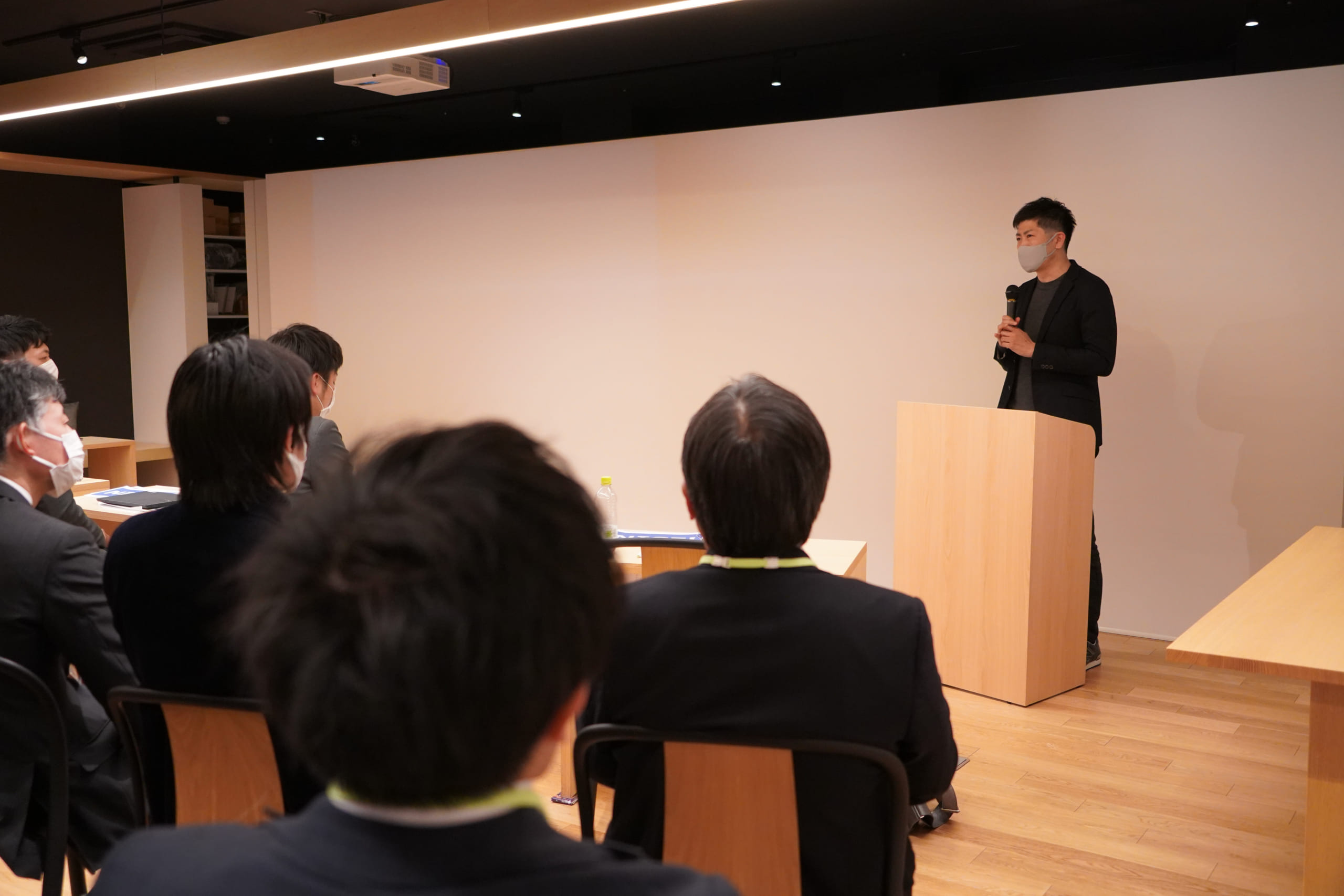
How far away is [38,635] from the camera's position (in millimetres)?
1935

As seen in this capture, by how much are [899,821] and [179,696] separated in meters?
1.03

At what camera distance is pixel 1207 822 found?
2.95m

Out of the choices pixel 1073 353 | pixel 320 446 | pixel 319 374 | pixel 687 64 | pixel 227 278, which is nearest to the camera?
pixel 320 446

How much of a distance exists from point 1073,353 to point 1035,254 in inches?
16.4

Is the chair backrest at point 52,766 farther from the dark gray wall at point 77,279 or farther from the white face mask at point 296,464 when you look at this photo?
the dark gray wall at point 77,279

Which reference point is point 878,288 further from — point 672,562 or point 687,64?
point 672,562

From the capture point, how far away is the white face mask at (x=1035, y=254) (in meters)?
4.17

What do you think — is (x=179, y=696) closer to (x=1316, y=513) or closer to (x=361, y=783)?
(x=361, y=783)

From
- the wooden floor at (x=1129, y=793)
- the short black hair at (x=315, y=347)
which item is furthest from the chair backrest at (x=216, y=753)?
the short black hair at (x=315, y=347)

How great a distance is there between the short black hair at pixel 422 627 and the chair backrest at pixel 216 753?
96 cm

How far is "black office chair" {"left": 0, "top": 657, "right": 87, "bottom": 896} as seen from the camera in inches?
67.3

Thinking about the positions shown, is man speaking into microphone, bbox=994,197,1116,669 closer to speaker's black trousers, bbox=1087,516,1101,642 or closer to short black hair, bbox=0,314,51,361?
speaker's black trousers, bbox=1087,516,1101,642

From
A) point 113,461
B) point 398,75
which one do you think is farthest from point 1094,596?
point 113,461

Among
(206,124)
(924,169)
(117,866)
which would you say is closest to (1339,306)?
(924,169)
